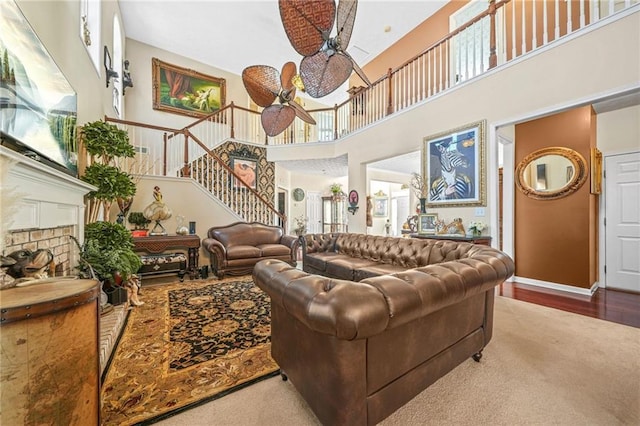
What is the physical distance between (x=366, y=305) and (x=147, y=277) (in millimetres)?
4092

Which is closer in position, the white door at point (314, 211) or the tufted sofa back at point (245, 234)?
the tufted sofa back at point (245, 234)

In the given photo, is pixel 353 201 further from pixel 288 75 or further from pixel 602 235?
pixel 602 235

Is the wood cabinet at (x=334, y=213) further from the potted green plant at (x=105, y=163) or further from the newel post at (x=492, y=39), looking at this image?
the potted green plant at (x=105, y=163)

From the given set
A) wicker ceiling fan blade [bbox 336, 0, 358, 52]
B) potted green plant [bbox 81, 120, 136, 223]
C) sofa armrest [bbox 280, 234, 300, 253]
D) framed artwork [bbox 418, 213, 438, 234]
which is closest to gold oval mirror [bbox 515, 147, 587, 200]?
framed artwork [bbox 418, 213, 438, 234]

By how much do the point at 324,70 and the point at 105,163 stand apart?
9.07 ft

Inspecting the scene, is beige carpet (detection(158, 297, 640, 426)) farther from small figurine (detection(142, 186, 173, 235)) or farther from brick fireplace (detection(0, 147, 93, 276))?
small figurine (detection(142, 186, 173, 235))

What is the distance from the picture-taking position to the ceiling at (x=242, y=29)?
208 inches

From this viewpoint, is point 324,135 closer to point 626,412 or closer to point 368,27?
point 368,27

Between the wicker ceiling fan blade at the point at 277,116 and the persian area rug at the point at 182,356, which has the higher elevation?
the wicker ceiling fan blade at the point at 277,116

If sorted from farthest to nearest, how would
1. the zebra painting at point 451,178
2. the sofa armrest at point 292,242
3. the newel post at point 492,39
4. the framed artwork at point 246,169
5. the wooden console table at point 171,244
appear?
the framed artwork at point 246,169, the sofa armrest at point 292,242, the wooden console table at point 171,244, the zebra painting at point 451,178, the newel post at point 492,39

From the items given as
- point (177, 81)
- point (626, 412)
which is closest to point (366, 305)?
point (626, 412)

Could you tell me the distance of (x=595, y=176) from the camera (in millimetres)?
3691

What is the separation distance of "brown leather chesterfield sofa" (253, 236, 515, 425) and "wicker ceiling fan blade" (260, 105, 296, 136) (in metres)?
2.43

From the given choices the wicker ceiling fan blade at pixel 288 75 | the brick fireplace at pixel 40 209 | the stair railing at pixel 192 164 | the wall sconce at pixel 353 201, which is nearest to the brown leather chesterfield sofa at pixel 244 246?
the stair railing at pixel 192 164
